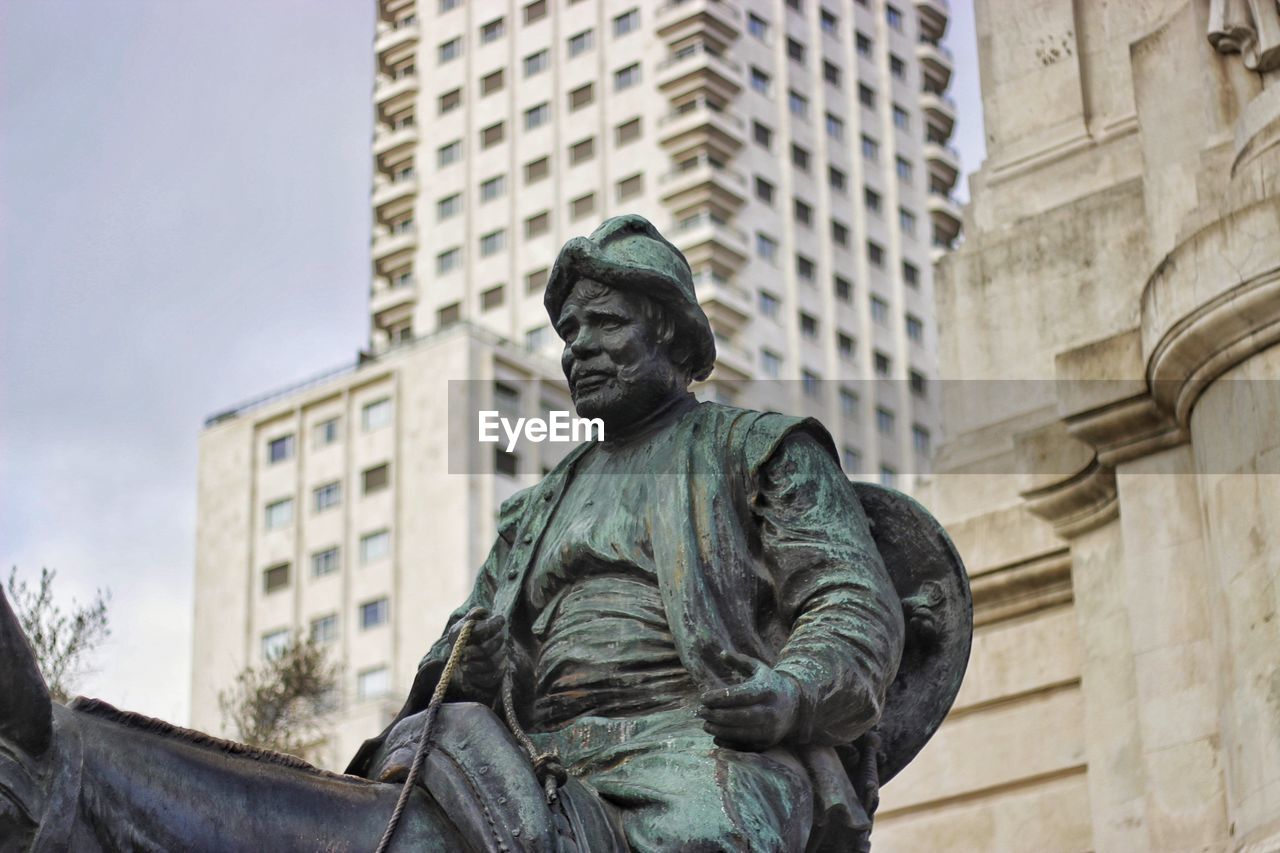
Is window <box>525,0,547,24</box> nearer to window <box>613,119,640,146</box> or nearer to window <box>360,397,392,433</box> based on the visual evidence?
window <box>613,119,640,146</box>

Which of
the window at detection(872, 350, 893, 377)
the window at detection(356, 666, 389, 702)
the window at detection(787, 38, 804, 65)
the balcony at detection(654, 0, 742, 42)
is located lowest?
the window at detection(356, 666, 389, 702)

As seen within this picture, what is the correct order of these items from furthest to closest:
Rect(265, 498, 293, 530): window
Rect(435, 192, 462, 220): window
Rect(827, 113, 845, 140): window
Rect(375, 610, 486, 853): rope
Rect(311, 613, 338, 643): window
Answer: Rect(827, 113, 845, 140): window
Rect(435, 192, 462, 220): window
Rect(265, 498, 293, 530): window
Rect(311, 613, 338, 643): window
Rect(375, 610, 486, 853): rope

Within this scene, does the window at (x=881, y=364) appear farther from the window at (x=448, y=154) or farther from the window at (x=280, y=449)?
the window at (x=280, y=449)

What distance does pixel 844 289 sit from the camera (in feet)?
293

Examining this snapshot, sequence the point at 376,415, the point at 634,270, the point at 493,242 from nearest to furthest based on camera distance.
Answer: the point at 634,270
the point at 376,415
the point at 493,242

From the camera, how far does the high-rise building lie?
73438mm

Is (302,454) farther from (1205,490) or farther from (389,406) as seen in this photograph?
(1205,490)

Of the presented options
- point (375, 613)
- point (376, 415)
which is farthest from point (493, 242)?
point (375, 613)

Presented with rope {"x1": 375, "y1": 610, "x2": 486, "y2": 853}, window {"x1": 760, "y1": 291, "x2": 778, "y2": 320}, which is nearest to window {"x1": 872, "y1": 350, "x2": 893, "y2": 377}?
window {"x1": 760, "y1": 291, "x2": 778, "y2": 320}

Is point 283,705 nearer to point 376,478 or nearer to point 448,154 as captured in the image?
point 376,478

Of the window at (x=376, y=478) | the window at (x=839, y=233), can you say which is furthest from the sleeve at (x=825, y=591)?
the window at (x=839, y=233)

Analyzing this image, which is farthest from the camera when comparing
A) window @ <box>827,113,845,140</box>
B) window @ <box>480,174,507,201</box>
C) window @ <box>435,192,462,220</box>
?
window @ <box>827,113,845,140</box>

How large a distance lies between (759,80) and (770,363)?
38.0 ft

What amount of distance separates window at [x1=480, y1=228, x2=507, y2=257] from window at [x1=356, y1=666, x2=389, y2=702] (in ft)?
64.5
